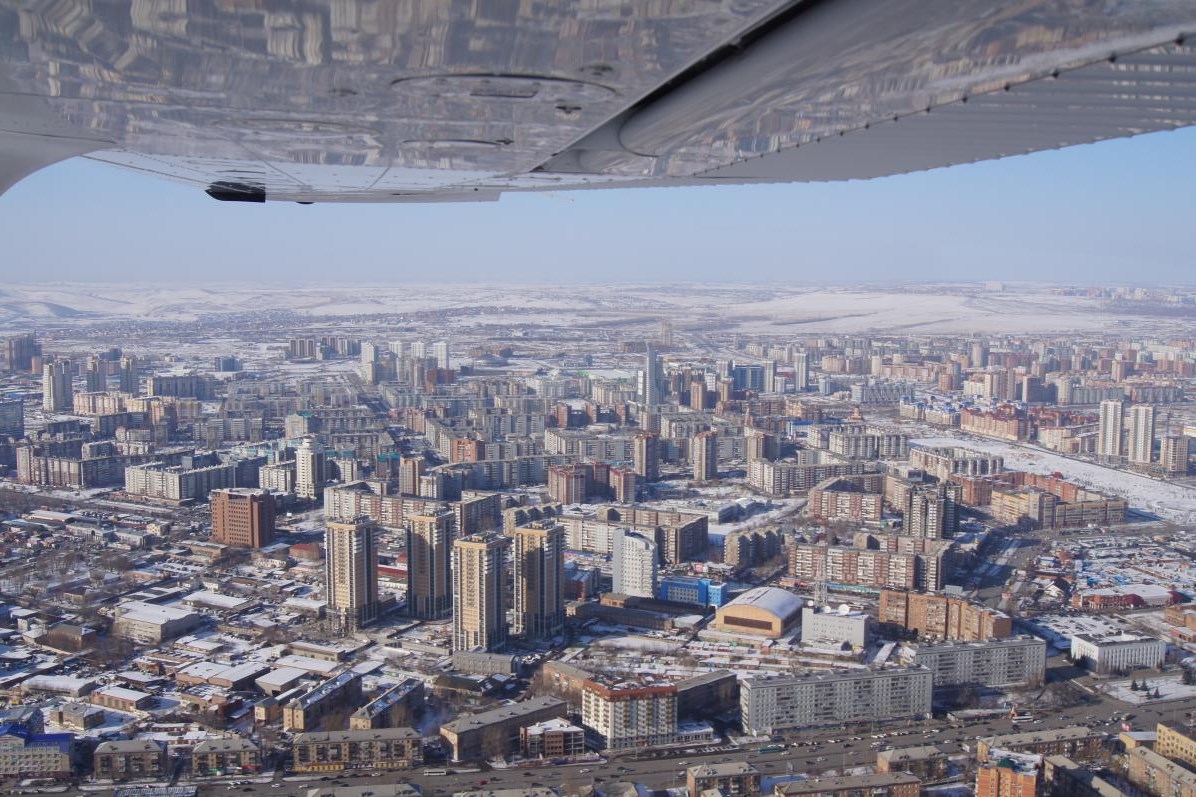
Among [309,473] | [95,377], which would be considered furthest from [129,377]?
[309,473]

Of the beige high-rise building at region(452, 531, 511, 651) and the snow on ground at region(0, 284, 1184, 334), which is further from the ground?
the snow on ground at region(0, 284, 1184, 334)

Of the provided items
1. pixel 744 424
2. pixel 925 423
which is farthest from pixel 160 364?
pixel 925 423

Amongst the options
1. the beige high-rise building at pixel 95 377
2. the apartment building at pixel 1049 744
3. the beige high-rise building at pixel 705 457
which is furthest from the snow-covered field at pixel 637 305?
the apartment building at pixel 1049 744

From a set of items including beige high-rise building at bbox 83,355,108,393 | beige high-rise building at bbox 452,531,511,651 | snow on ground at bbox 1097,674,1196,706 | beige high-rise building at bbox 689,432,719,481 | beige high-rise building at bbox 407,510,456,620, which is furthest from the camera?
beige high-rise building at bbox 83,355,108,393

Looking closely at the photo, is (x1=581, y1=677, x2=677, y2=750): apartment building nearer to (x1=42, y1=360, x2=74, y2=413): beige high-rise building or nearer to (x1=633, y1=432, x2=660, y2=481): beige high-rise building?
(x1=633, y1=432, x2=660, y2=481): beige high-rise building

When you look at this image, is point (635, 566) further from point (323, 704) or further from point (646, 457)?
point (646, 457)

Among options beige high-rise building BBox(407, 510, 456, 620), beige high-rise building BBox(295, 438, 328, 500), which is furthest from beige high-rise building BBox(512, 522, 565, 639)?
beige high-rise building BBox(295, 438, 328, 500)

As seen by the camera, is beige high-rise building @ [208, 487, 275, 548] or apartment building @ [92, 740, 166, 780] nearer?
apartment building @ [92, 740, 166, 780]
